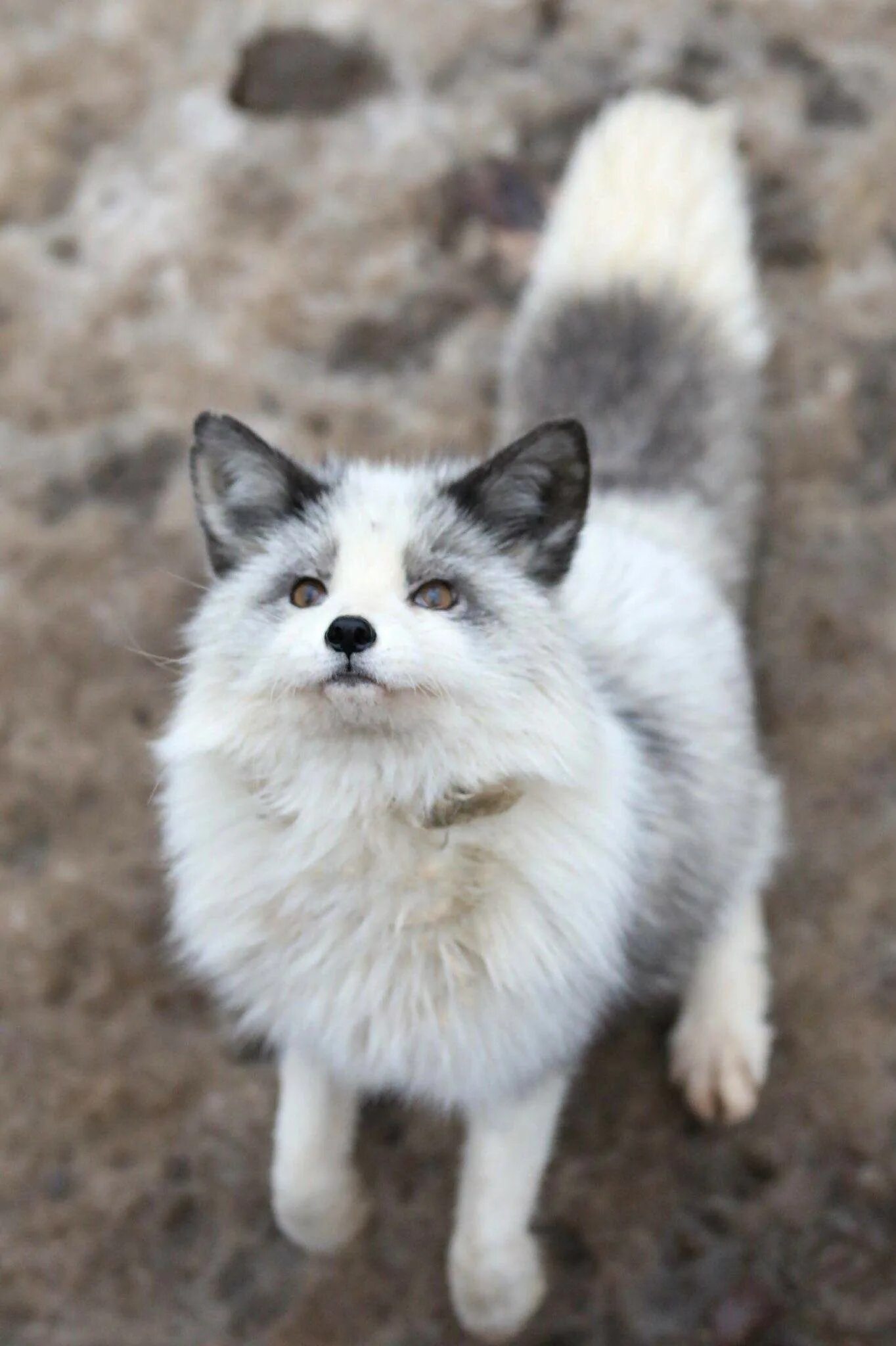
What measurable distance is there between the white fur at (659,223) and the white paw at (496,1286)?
5.90 feet

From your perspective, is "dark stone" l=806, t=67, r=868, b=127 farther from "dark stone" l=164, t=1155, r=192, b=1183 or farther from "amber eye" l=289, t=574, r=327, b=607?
"dark stone" l=164, t=1155, r=192, b=1183

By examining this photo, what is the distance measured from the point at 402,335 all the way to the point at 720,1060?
1.85 meters

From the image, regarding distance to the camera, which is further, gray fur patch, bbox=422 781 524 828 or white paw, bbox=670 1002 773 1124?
white paw, bbox=670 1002 773 1124

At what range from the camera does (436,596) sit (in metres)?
1.66

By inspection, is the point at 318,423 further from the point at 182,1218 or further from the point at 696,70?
the point at 182,1218

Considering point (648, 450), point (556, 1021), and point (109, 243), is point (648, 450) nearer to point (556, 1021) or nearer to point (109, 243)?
point (556, 1021)

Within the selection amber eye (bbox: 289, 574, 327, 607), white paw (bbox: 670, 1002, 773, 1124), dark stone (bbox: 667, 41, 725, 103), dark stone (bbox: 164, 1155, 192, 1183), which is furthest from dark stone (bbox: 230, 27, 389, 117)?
dark stone (bbox: 164, 1155, 192, 1183)

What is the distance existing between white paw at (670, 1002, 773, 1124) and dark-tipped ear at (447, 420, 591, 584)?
1.04m

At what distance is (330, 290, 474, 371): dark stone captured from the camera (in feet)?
10.1

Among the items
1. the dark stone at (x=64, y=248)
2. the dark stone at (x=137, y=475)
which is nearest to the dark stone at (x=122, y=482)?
the dark stone at (x=137, y=475)

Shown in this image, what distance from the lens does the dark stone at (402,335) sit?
3072mm

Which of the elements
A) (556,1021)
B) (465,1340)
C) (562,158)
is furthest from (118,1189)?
(562,158)

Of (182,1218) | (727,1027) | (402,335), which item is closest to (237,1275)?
(182,1218)

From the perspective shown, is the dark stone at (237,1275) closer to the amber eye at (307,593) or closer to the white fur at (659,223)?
the amber eye at (307,593)
